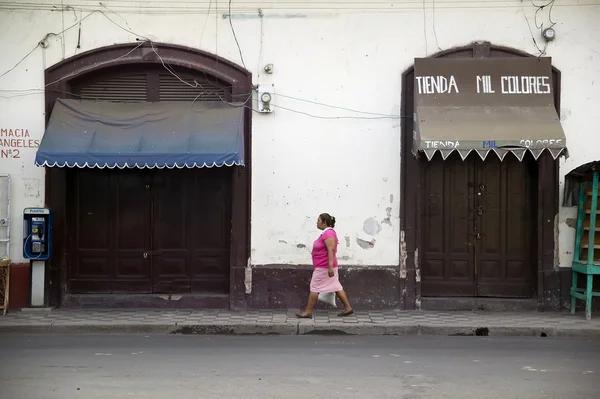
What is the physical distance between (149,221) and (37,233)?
184cm

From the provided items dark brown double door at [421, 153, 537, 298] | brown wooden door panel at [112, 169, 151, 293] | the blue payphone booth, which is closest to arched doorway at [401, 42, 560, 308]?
dark brown double door at [421, 153, 537, 298]

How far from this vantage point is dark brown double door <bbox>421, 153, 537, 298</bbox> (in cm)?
1197

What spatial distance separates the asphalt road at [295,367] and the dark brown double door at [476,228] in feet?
7.45

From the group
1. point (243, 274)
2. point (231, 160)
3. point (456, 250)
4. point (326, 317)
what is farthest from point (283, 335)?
point (456, 250)

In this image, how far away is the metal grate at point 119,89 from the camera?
1205 cm

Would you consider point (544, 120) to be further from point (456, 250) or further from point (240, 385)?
point (240, 385)

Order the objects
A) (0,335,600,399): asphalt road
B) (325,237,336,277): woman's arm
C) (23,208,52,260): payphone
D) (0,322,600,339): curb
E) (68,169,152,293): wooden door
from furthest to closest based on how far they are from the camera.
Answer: (68,169,152,293): wooden door < (23,208,52,260): payphone < (325,237,336,277): woman's arm < (0,322,600,339): curb < (0,335,600,399): asphalt road

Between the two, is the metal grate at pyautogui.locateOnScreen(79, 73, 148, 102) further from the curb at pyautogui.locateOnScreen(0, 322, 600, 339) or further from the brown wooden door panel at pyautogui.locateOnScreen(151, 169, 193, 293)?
the curb at pyautogui.locateOnScreen(0, 322, 600, 339)

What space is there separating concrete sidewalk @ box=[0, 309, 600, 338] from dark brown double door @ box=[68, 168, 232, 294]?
3.63ft

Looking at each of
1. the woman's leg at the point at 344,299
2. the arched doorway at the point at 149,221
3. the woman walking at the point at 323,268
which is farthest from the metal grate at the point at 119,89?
the woman's leg at the point at 344,299

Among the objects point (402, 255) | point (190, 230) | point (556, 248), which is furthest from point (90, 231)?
point (556, 248)

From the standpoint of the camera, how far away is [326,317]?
10.9 meters

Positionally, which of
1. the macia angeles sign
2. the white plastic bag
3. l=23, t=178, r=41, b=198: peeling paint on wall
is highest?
the macia angeles sign

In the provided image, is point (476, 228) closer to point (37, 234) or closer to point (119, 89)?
point (119, 89)
